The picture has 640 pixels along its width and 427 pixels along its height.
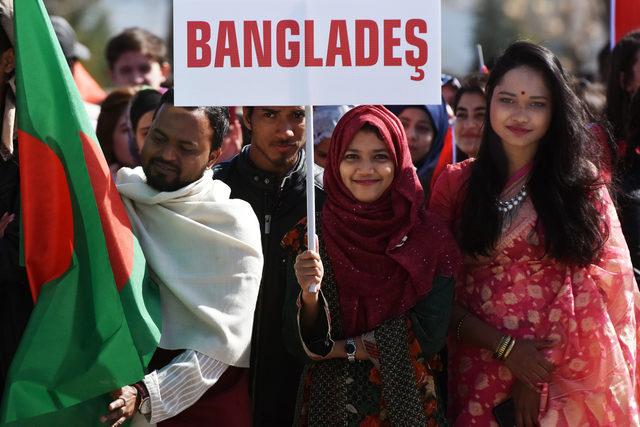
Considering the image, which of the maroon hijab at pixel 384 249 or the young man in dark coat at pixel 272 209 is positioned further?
the young man in dark coat at pixel 272 209

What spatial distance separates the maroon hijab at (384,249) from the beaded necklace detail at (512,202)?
234 mm

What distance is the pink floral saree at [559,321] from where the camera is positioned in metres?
4.28

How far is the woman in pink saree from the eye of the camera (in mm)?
4273

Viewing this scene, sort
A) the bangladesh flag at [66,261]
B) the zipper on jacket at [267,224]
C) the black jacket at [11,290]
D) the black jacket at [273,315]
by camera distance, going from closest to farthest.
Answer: the bangladesh flag at [66,261], the black jacket at [11,290], the black jacket at [273,315], the zipper on jacket at [267,224]

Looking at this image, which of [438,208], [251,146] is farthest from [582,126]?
[251,146]

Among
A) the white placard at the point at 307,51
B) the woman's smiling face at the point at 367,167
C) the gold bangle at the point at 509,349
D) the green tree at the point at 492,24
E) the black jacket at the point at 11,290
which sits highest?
the green tree at the point at 492,24

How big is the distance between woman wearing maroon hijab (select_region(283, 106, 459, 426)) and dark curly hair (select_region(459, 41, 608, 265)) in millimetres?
171

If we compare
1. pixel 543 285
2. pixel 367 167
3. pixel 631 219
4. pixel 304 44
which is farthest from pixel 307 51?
pixel 631 219

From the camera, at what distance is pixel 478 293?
4.38 m

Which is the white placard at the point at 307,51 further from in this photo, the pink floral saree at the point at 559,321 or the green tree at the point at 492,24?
the green tree at the point at 492,24

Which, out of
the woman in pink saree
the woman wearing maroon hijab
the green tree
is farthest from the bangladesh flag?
→ the green tree

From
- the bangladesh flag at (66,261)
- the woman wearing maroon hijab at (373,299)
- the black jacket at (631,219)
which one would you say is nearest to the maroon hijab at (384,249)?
the woman wearing maroon hijab at (373,299)

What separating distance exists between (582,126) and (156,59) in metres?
4.52

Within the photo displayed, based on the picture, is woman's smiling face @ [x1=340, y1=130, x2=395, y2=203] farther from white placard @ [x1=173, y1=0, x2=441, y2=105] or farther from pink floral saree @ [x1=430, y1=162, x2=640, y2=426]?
pink floral saree @ [x1=430, y1=162, x2=640, y2=426]
